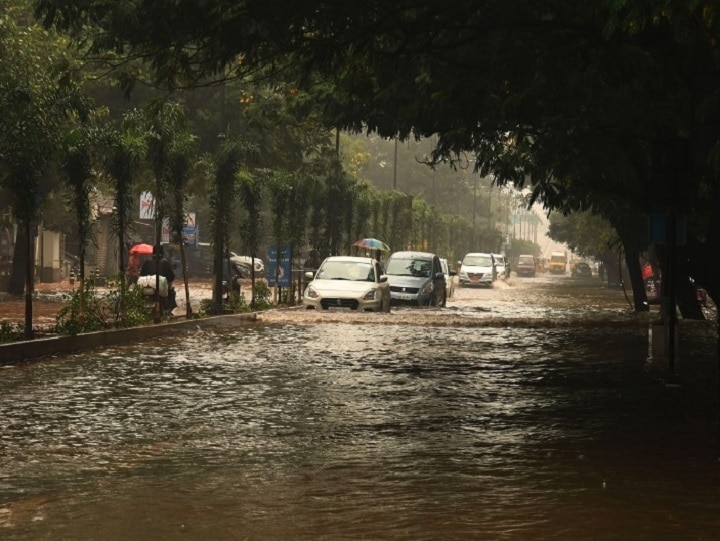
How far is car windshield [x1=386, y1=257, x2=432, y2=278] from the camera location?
39.2 metres

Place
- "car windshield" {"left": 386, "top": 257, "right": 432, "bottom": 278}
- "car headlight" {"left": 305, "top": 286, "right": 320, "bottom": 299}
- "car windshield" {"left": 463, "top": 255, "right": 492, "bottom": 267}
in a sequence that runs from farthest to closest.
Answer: "car windshield" {"left": 463, "top": 255, "right": 492, "bottom": 267} < "car windshield" {"left": 386, "top": 257, "right": 432, "bottom": 278} < "car headlight" {"left": 305, "top": 286, "right": 320, "bottom": 299}

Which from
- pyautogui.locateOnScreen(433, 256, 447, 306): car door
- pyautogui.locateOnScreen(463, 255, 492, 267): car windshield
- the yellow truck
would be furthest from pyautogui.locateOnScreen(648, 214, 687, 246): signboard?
the yellow truck

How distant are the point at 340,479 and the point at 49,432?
3274 millimetres

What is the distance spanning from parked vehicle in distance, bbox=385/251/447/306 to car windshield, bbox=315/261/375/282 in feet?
19.4

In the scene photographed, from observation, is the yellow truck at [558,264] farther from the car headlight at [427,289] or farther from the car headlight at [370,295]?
the car headlight at [370,295]

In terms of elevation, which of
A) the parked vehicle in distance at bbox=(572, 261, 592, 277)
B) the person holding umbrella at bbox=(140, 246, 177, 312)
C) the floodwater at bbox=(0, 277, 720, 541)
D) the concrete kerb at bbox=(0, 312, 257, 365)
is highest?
the parked vehicle in distance at bbox=(572, 261, 592, 277)

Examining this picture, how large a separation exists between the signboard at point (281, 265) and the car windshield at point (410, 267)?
403 centimetres

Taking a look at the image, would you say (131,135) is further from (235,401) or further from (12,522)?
(12,522)

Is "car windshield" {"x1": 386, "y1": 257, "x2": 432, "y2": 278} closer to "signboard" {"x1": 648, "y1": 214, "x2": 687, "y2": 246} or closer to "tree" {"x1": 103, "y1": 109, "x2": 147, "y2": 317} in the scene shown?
"tree" {"x1": 103, "y1": 109, "x2": 147, "y2": 317}

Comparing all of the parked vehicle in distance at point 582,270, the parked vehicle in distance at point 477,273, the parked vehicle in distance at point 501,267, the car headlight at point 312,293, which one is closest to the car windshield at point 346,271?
the car headlight at point 312,293

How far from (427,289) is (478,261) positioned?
30820 millimetres

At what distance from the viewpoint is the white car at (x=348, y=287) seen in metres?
29.9

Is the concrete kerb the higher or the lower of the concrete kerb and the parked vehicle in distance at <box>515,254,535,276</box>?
the lower

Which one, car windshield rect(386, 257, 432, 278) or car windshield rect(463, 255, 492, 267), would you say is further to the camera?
car windshield rect(463, 255, 492, 267)
